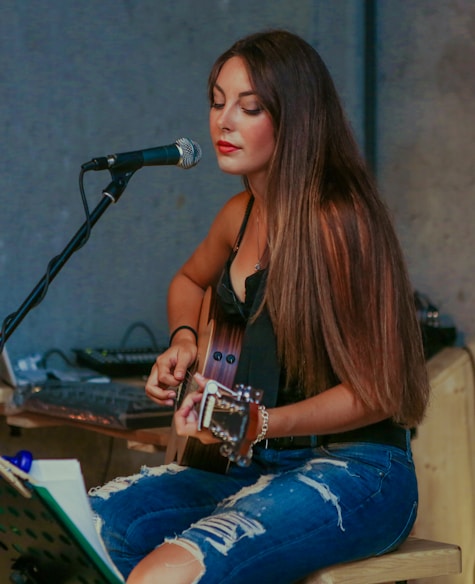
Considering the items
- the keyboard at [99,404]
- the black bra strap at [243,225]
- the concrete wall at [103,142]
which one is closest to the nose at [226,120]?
the black bra strap at [243,225]

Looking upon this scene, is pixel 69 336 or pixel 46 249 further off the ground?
pixel 46 249

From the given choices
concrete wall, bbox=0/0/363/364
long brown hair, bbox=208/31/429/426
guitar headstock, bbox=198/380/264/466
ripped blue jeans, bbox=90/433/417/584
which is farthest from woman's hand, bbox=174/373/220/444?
concrete wall, bbox=0/0/363/364

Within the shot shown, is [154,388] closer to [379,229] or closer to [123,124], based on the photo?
[379,229]

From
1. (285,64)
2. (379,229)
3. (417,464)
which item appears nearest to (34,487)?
(379,229)

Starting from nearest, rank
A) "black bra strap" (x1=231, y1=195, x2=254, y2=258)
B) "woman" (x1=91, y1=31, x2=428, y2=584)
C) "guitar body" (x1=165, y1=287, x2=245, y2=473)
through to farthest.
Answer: "woman" (x1=91, y1=31, x2=428, y2=584) → "guitar body" (x1=165, y1=287, x2=245, y2=473) → "black bra strap" (x1=231, y1=195, x2=254, y2=258)

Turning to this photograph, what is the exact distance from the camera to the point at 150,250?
3.48 meters

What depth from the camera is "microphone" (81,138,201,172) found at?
1.83 meters

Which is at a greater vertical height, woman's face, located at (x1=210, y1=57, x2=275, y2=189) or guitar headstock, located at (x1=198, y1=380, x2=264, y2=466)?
woman's face, located at (x1=210, y1=57, x2=275, y2=189)

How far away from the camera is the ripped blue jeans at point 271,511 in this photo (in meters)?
1.64

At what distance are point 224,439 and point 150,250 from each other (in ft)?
6.62

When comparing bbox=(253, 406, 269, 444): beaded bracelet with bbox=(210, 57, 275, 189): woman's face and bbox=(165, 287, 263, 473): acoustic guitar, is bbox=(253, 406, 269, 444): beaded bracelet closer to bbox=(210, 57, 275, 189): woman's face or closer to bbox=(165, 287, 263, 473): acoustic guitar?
bbox=(165, 287, 263, 473): acoustic guitar

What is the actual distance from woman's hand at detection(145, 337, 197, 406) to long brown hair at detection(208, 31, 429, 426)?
0.86ft

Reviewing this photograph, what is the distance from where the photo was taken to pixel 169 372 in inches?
81.2

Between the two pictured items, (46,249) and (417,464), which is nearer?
(417,464)
